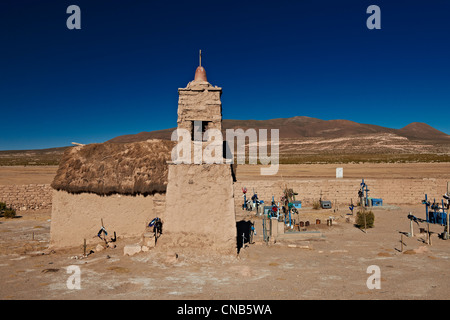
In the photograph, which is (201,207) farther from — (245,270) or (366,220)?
(366,220)

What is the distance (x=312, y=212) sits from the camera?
21031 mm

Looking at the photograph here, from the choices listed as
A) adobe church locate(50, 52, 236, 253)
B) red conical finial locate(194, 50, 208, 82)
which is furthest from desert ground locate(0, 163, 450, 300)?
red conical finial locate(194, 50, 208, 82)

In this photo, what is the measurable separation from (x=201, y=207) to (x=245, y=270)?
267cm

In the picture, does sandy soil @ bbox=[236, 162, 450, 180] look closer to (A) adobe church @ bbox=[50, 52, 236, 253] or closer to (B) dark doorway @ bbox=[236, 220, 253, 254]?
(B) dark doorway @ bbox=[236, 220, 253, 254]

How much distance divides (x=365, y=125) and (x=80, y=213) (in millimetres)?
206990

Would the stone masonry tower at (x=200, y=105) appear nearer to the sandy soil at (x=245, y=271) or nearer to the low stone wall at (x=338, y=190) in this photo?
the sandy soil at (x=245, y=271)

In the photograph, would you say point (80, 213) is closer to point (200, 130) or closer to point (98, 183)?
point (98, 183)

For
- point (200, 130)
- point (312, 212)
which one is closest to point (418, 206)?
point (312, 212)

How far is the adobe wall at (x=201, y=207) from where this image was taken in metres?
10.8

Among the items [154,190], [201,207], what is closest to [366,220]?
[201,207]

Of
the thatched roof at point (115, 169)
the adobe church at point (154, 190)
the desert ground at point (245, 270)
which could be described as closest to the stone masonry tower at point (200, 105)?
the adobe church at point (154, 190)

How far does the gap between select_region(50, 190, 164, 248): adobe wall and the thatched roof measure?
0.32 m
